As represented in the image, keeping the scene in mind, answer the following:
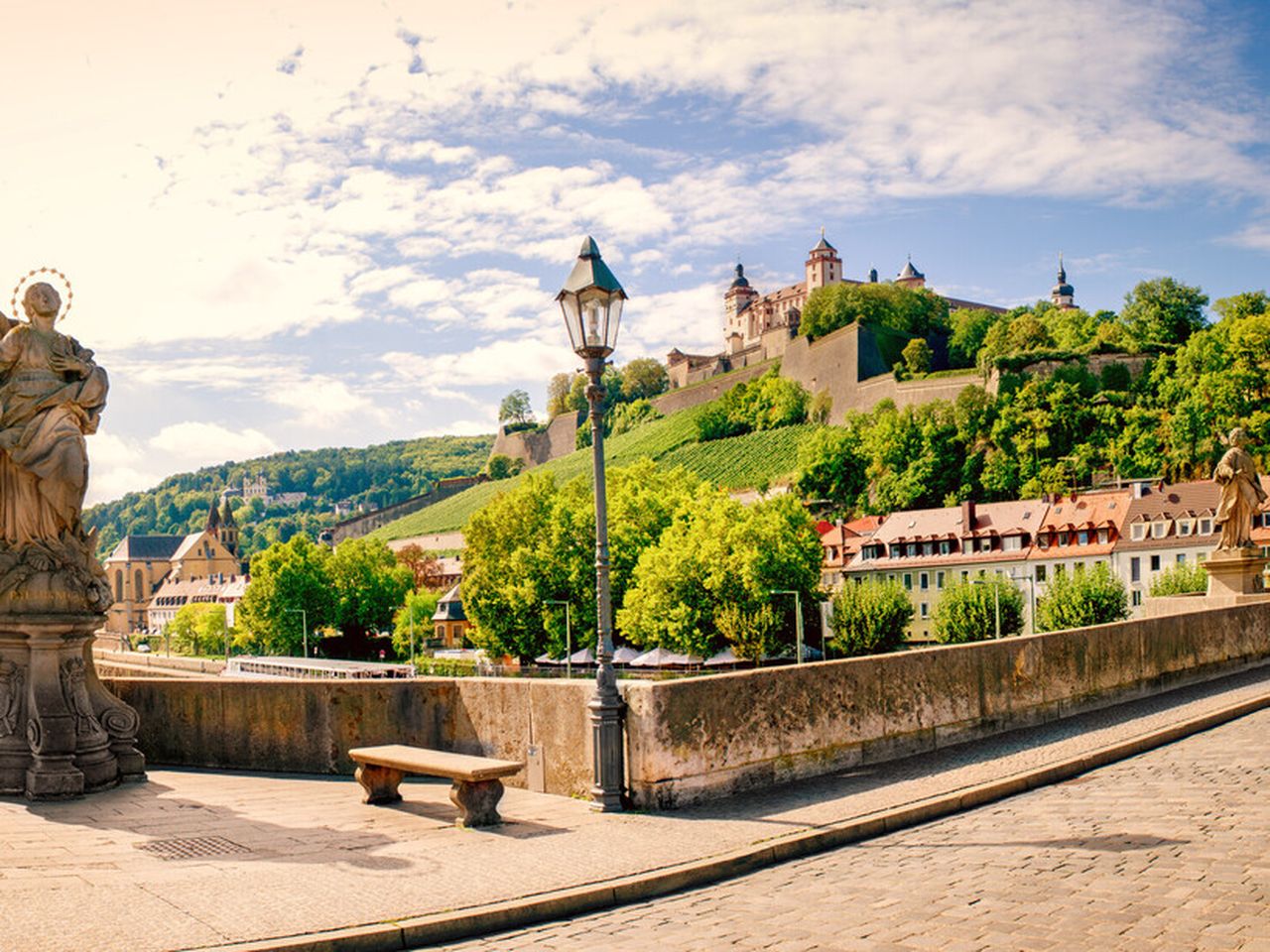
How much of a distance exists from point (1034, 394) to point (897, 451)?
40.0 ft

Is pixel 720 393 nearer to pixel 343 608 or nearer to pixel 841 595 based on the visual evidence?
pixel 343 608

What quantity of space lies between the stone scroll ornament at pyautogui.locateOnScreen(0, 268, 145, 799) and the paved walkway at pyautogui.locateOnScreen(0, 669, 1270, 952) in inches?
19.0

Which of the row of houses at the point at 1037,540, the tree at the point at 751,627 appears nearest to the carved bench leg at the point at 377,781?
the tree at the point at 751,627

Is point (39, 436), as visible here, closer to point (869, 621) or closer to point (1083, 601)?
point (1083, 601)

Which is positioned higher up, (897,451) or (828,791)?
(897,451)

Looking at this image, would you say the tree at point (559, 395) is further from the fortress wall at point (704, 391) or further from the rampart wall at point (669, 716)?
the rampart wall at point (669, 716)

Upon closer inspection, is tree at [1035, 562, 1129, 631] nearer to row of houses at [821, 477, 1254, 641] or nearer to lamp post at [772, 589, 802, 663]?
row of houses at [821, 477, 1254, 641]

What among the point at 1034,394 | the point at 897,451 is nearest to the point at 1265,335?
the point at 1034,394

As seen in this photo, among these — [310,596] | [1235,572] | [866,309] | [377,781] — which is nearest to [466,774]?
[377,781]

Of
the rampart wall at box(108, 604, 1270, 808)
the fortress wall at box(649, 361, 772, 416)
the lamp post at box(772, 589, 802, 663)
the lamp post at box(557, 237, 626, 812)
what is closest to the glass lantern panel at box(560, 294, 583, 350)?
the lamp post at box(557, 237, 626, 812)

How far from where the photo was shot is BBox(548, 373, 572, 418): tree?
17962 centimetres

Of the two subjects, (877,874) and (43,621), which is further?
(43,621)

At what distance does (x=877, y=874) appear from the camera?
756 centimetres

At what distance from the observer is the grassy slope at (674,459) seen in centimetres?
12438
